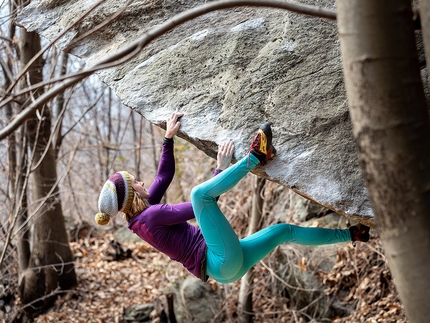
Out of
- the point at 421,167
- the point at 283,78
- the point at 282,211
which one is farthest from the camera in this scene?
the point at 282,211

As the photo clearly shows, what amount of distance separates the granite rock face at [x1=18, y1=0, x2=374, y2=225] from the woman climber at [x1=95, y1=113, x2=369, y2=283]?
18 cm

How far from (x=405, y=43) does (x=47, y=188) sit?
6.44 meters

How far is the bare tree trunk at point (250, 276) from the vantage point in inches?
251

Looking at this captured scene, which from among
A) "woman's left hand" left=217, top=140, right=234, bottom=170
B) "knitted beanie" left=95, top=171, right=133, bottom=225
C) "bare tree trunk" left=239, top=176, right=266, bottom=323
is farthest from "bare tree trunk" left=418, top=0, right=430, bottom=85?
"bare tree trunk" left=239, top=176, right=266, bottom=323

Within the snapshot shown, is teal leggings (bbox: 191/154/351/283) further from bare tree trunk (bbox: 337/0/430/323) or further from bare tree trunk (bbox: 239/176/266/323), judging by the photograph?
bare tree trunk (bbox: 239/176/266/323)

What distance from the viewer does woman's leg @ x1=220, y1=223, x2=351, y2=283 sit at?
3.70m

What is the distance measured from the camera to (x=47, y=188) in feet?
24.2

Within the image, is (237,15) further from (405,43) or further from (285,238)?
(405,43)

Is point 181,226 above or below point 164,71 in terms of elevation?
below

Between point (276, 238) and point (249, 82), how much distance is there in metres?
1.18

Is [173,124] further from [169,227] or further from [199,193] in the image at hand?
[169,227]

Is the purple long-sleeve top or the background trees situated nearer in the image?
the background trees

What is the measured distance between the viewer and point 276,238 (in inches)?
147

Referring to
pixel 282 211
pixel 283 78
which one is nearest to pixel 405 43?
pixel 283 78
